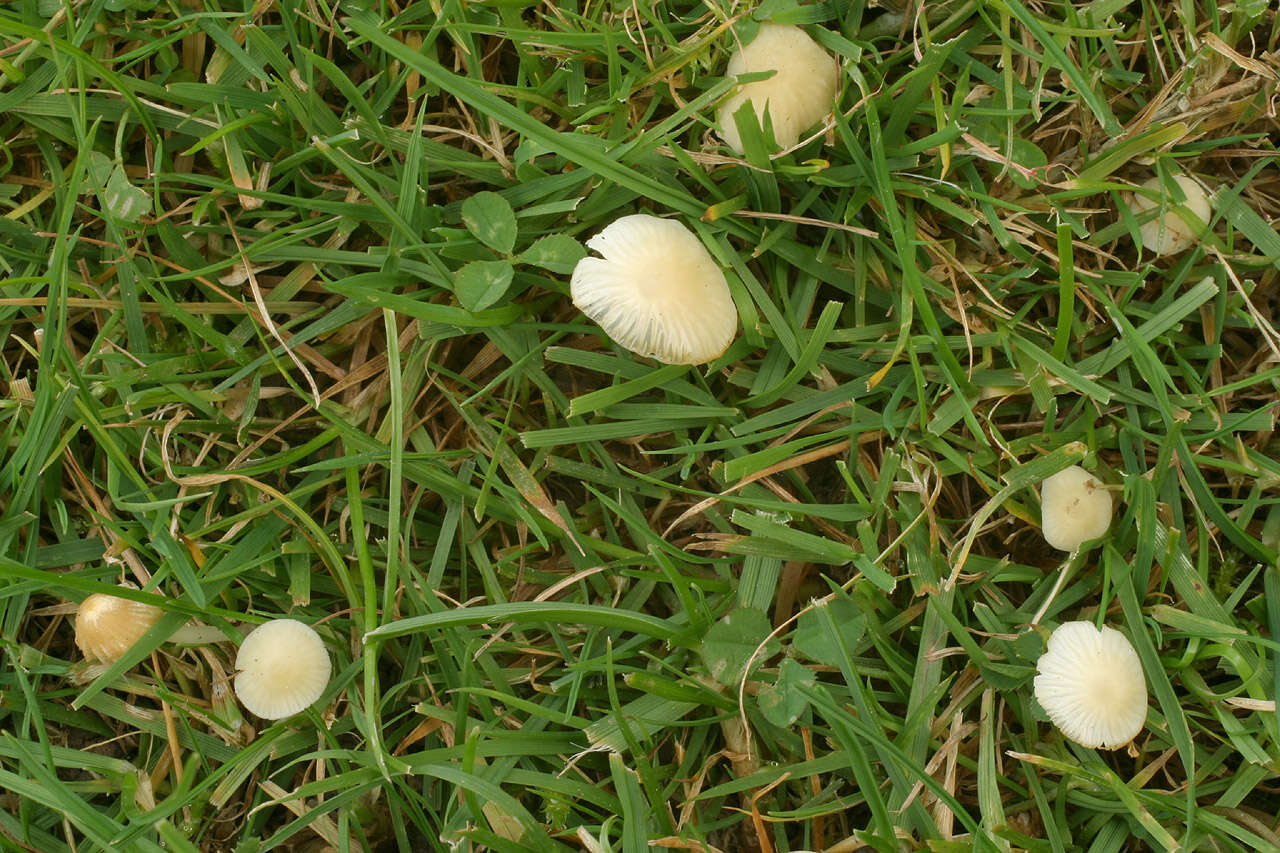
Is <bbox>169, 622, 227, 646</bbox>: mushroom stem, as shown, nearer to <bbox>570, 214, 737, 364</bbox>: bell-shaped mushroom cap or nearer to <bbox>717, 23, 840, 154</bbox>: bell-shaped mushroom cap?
<bbox>570, 214, 737, 364</bbox>: bell-shaped mushroom cap

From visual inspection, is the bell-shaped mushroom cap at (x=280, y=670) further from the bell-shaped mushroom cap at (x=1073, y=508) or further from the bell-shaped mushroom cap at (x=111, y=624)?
the bell-shaped mushroom cap at (x=1073, y=508)

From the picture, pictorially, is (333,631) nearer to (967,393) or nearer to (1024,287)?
(967,393)

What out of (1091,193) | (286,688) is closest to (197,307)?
(286,688)

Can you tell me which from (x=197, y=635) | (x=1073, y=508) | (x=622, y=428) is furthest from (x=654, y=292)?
(x=197, y=635)

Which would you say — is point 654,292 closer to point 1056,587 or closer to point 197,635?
point 1056,587

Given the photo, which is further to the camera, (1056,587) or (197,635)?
(197,635)

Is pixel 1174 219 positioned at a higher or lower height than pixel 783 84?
lower

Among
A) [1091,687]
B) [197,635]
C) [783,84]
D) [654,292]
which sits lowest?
[197,635]

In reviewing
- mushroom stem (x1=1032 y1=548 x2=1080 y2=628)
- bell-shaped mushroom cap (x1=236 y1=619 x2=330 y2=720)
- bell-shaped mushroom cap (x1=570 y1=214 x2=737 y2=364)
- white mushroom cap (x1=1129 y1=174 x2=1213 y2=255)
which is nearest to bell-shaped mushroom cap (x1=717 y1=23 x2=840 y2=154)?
bell-shaped mushroom cap (x1=570 y1=214 x2=737 y2=364)
